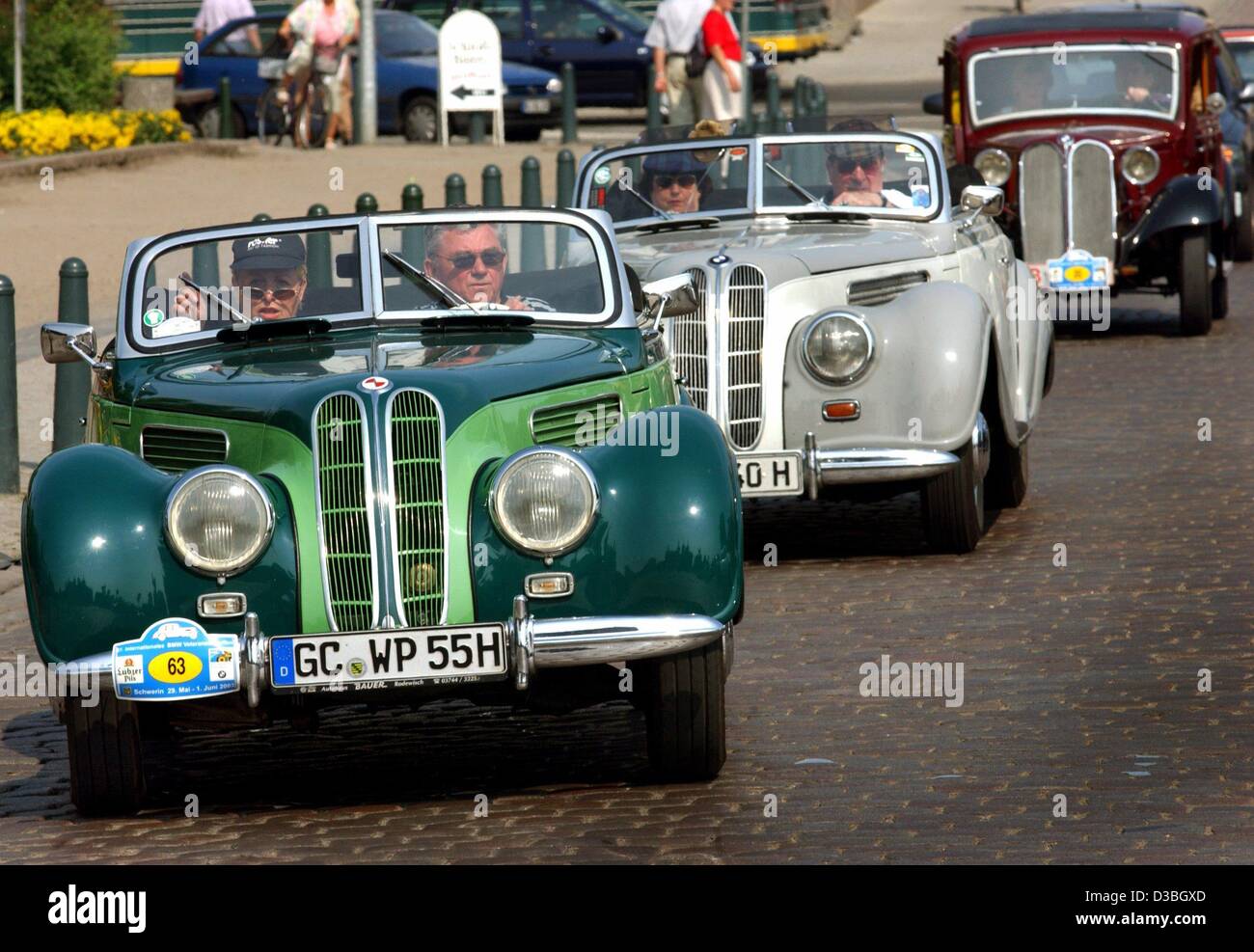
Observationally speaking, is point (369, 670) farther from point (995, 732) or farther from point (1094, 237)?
point (1094, 237)

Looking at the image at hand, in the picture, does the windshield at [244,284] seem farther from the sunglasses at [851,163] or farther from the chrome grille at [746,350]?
the sunglasses at [851,163]

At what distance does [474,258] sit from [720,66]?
1647 centimetres

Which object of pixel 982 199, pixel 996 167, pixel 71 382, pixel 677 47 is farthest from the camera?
pixel 677 47

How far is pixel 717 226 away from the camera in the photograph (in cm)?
1120

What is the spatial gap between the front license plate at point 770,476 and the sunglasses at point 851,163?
84.2 inches

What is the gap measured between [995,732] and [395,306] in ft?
7.11

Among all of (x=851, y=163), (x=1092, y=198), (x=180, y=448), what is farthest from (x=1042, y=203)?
(x=180, y=448)

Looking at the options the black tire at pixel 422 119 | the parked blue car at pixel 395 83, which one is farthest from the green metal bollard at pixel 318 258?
the black tire at pixel 422 119

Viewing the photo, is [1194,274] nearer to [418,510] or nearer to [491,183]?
[491,183]

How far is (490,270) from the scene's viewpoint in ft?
25.5

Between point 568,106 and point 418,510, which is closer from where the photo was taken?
point 418,510

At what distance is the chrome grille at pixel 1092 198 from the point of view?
54.3ft
